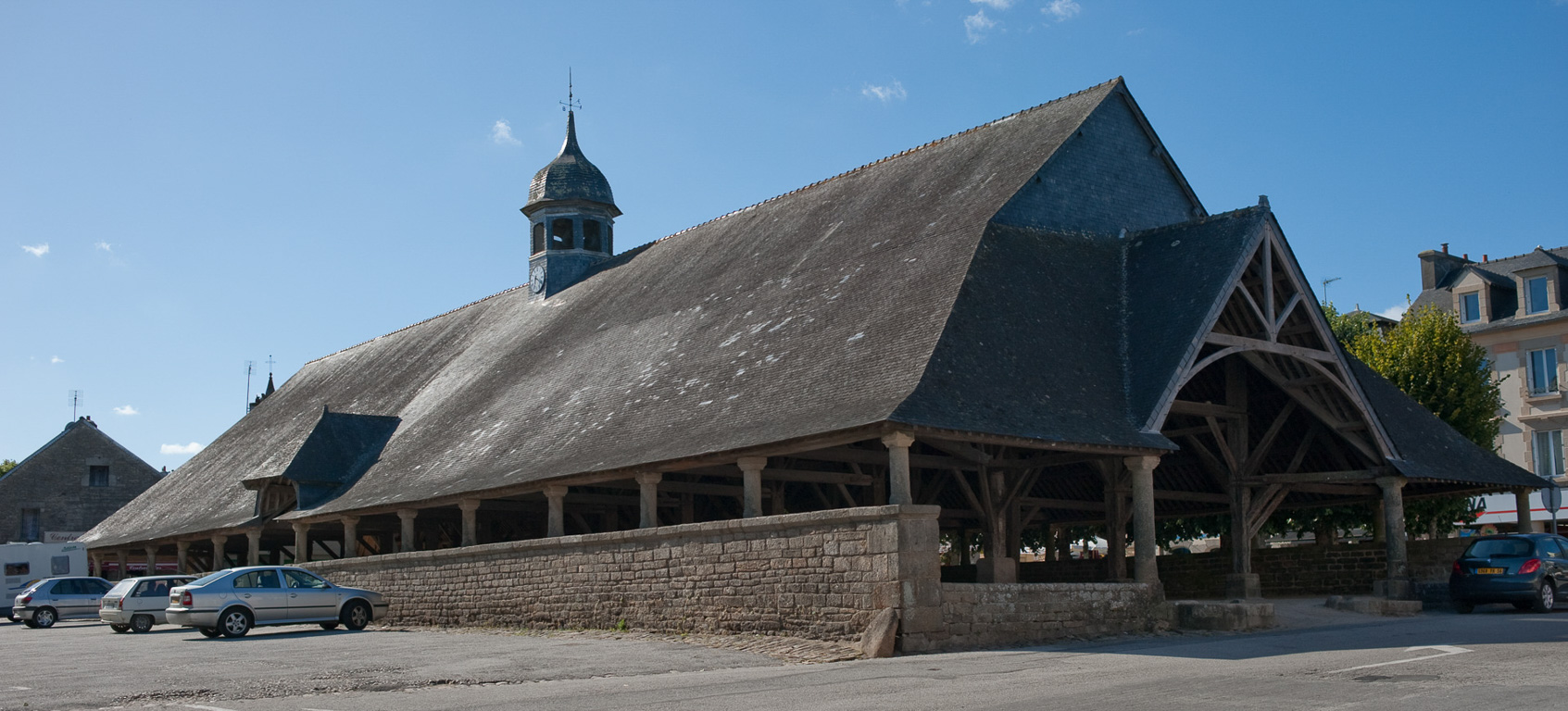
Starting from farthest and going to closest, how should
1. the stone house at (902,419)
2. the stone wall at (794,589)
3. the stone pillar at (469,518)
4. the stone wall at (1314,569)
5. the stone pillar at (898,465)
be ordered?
the stone pillar at (469,518) < the stone wall at (1314,569) < the stone house at (902,419) < the stone pillar at (898,465) < the stone wall at (794,589)

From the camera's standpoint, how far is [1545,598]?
59.5 ft

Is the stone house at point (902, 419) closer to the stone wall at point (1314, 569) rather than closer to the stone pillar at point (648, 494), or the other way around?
the stone pillar at point (648, 494)

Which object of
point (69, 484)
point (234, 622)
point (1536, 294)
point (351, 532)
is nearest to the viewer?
point (234, 622)

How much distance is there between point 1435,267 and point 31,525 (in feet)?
163

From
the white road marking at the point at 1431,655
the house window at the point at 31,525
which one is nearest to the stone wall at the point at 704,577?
the white road marking at the point at 1431,655

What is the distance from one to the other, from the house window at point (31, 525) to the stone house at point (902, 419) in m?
23.9

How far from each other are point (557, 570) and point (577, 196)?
1699 centimetres

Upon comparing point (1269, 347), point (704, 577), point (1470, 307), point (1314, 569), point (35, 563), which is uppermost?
point (1470, 307)

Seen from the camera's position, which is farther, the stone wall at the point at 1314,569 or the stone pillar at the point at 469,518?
the stone pillar at the point at 469,518

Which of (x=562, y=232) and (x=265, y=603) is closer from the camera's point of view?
(x=265, y=603)

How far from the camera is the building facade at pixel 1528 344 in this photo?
1574 inches

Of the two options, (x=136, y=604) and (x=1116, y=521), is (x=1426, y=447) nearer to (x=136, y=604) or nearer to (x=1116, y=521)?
(x=1116, y=521)

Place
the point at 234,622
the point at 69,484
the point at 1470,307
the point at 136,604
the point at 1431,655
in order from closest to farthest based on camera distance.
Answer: the point at 1431,655
the point at 234,622
the point at 136,604
the point at 1470,307
the point at 69,484

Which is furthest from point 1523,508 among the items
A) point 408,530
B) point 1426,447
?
point 408,530
